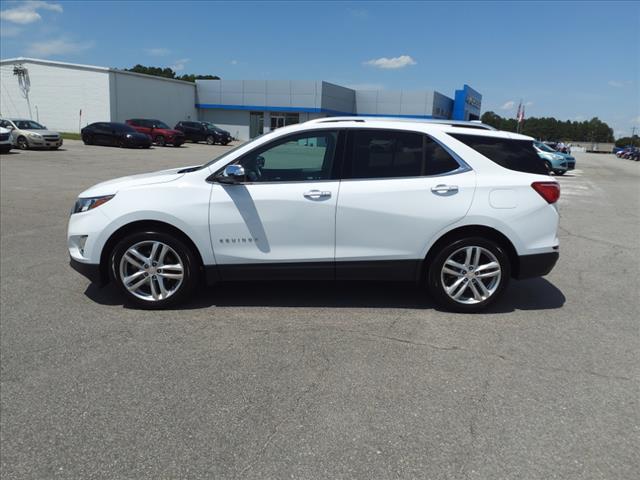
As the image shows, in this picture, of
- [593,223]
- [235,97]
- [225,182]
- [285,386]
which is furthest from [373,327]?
[235,97]

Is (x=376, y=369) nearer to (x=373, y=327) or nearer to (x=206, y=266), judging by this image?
(x=373, y=327)

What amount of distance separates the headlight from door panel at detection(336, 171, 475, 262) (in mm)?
2136

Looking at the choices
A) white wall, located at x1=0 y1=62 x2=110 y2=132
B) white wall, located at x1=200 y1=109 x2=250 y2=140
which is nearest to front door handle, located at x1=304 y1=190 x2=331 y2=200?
white wall, located at x1=0 y1=62 x2=110 y2=132

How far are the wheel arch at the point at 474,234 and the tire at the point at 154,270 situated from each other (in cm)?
215

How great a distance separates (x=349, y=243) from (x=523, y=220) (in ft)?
5.25

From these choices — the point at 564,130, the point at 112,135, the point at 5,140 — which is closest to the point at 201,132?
the point at 112,135

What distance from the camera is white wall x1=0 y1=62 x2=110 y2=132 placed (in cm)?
3875

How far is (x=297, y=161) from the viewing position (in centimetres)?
461

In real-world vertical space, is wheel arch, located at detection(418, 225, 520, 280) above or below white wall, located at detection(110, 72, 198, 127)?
below

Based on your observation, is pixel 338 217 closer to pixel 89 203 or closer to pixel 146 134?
pixel 89 203

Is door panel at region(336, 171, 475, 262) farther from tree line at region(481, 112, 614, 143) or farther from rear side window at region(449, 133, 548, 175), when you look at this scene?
tree line at region(481, 112, 614, 143)

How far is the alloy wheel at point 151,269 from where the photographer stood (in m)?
4.51

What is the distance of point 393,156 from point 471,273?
1294 millimetres

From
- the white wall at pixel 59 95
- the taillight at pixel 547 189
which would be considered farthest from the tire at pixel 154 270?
the white wall at pixel 59 95
